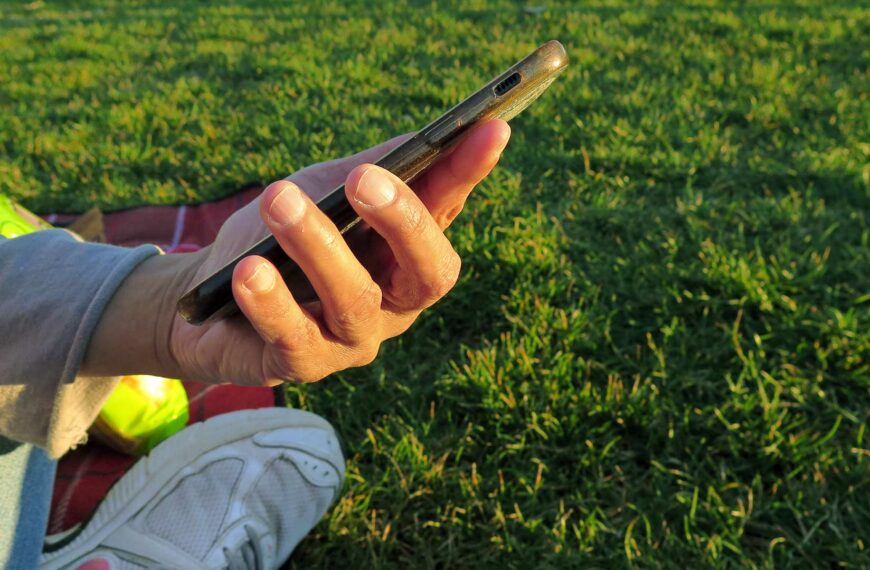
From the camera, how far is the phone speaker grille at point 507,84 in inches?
40.5

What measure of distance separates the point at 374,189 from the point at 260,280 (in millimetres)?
243

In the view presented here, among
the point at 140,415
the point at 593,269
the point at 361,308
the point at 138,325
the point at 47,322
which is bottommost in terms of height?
the point at 593,269

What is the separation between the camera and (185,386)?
2.73 metres

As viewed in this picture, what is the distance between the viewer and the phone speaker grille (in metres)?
1.03

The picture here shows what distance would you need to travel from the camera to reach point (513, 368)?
2.44 meters

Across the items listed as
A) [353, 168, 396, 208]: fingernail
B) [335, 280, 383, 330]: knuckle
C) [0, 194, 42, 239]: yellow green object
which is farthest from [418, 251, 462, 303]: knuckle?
[0, 194, 42, 239]: yellow green object

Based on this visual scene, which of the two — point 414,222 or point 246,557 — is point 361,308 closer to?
point 414,222

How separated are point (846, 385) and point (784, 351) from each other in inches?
8.7

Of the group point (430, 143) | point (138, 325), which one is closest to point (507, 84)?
point (430, 143)

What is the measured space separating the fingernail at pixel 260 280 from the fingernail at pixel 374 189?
0.20 meters

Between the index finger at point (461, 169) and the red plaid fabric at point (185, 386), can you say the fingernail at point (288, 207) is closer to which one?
the index finger at point (461, 169)

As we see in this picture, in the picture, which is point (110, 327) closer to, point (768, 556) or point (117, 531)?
point (117, 531)

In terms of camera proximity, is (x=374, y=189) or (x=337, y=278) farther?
(x=337, y=278)

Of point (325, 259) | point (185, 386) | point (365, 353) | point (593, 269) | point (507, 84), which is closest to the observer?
point (507, 84)
